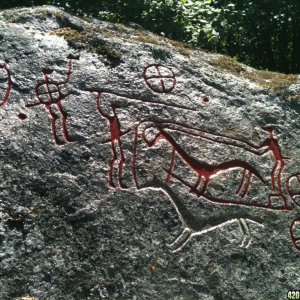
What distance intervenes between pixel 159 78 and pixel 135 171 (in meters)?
0.78

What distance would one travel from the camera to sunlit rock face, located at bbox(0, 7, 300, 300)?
3209 mm

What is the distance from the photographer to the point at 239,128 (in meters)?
3.93

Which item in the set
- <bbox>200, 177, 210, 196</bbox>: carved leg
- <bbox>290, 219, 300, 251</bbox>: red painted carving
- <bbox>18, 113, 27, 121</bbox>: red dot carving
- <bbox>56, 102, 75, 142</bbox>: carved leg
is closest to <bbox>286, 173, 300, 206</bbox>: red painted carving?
<bbox>290, 219, 300, 251</bbox>: red painted carving

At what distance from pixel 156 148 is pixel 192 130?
315 mm

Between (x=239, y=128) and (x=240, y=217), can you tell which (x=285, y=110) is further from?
(x=240, y=217)

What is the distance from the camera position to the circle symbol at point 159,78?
153 inches

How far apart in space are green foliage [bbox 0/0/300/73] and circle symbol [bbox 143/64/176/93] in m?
1.75


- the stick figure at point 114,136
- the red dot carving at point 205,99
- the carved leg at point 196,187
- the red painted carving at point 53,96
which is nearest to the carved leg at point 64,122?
the red painted carving at point 53,96

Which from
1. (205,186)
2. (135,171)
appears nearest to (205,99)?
(205,186)

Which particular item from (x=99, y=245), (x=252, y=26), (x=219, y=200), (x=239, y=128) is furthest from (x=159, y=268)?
(x=252, y=26)

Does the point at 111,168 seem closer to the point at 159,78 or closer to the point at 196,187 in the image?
the point at 196,187

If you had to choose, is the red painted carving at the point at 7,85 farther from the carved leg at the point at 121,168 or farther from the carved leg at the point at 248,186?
the carved leg at the point at 248,186

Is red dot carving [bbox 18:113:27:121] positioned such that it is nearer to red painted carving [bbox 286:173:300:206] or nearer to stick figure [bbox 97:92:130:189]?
stick figure [bbox 97:92:130:189]

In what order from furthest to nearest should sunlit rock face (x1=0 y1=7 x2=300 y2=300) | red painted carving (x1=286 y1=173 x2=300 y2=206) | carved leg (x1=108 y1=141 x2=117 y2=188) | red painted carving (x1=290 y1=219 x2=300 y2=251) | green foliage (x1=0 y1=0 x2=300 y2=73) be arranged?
1. green foliage (x1=0 y1=0 x2=300 y2=73)
2. red painted carving (x1=286 y1=173 x2=300 y2=206)
3. red painted carving (x1=290 y1=219 x2=300 y2=251)
4. carved leg (x1=108 y1=141 x2=117 y2=188)
5. sunlit rock face (x1=0 y1=7 x2=300 y2=300)
